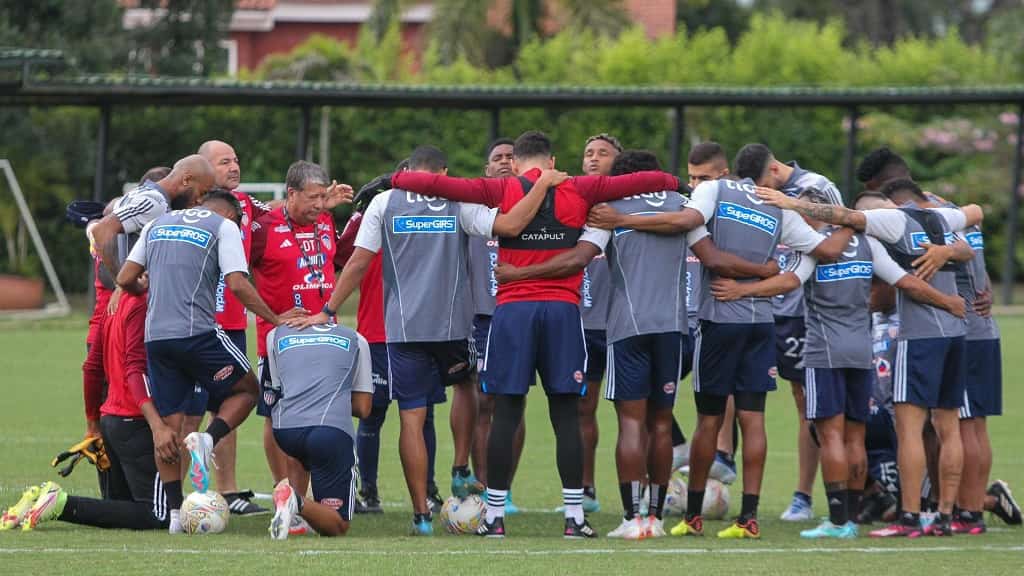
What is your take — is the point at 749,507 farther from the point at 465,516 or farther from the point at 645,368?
the point at 465,516

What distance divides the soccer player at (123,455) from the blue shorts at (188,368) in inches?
5.1

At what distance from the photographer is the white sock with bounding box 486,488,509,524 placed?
9461 mm

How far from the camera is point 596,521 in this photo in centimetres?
1056

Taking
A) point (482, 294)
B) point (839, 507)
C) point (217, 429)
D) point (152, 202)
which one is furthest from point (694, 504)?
point (152, 202)

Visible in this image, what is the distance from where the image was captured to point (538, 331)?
948cm

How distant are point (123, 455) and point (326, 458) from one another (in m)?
1.39

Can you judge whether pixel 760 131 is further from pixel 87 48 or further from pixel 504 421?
pixel 504 421

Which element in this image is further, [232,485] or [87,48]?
[87,48]

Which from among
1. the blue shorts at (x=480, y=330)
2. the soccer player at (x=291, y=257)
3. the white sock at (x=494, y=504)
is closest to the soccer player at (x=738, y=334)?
the white sock at (x=494, y=504)

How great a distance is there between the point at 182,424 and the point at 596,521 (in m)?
2.73

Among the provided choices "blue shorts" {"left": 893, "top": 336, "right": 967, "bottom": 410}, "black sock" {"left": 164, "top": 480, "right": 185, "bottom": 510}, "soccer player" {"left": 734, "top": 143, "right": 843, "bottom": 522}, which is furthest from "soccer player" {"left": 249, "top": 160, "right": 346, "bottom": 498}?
"blue shorts" {"left": 893, "top": 336, "right": 967, "bottom": 410}

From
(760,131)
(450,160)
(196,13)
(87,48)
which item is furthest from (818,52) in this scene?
(87,48)

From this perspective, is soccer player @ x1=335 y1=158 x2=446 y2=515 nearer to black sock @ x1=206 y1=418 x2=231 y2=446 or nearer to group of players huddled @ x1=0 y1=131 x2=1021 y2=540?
group of players huddled @ x1=0 y1=131 x2=1021 y2=540

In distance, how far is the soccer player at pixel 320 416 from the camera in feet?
30.4
